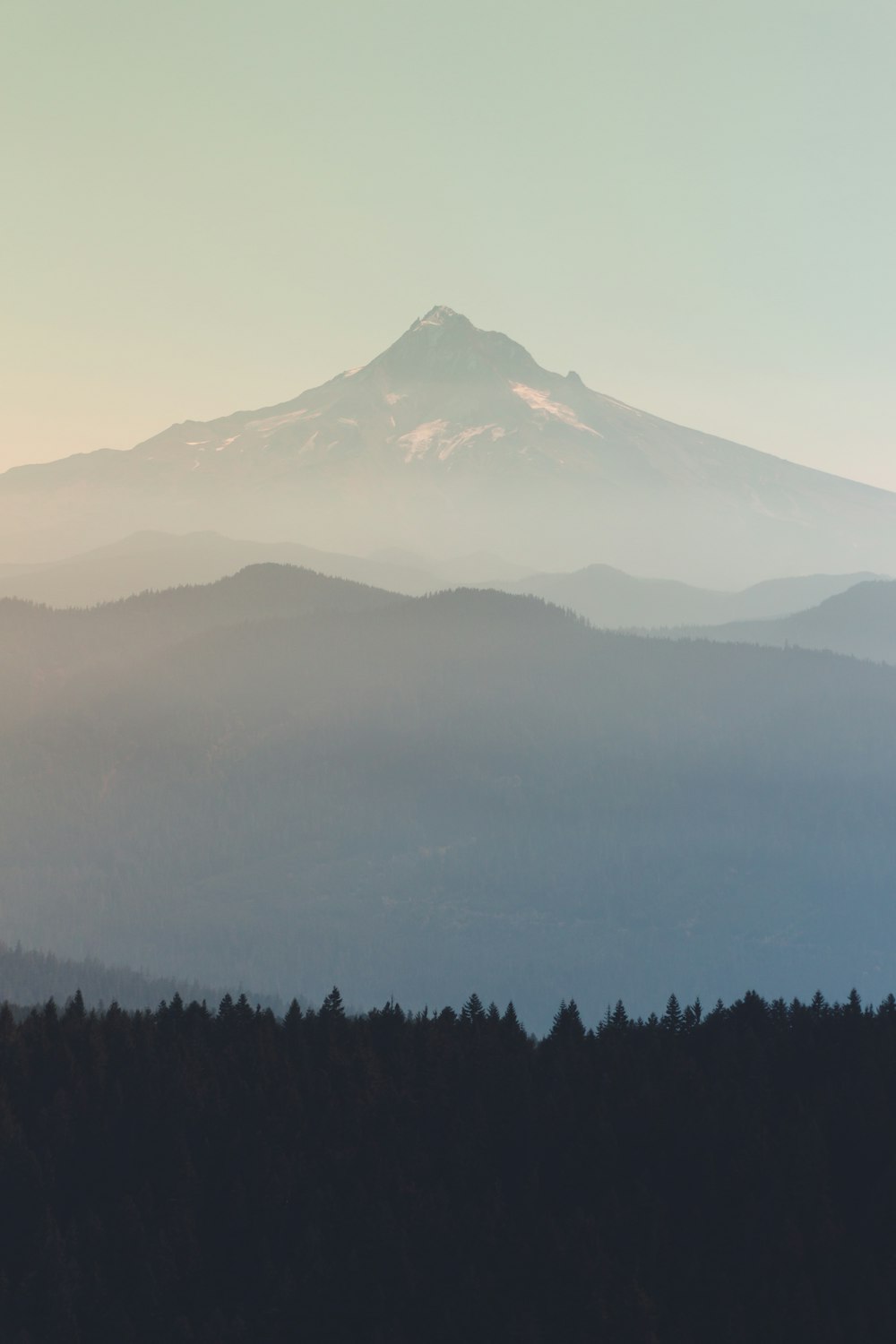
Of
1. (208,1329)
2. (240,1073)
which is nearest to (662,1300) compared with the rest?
(208,1329)

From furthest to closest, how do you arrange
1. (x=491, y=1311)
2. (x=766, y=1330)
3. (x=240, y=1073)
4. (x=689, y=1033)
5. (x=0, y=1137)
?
(x=689, y=1033) < (x=240, y=1073) < (x=0, y=1137) < (x=491, y=1311) < (x=766, y=1330)

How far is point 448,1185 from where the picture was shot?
4242 inches

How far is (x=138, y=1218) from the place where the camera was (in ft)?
338

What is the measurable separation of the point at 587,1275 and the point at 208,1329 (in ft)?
80.3

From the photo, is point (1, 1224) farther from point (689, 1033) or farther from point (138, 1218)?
point (689, 1033)

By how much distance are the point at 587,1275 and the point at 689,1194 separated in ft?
53.9

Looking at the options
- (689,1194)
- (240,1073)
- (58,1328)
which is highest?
(240,1073)

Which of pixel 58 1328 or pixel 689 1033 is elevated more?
pixel 689 1033

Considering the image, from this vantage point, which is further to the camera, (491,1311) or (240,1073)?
(240,1073)

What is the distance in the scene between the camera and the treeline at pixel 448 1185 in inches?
3634

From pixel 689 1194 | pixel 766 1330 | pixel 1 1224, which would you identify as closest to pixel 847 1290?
pixel 766 1330

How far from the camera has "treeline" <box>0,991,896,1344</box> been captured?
303 ft

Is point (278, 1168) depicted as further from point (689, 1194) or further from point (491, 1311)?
point (689, 1194)

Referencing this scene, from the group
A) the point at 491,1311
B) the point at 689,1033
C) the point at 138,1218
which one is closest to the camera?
the point at 491,1311
